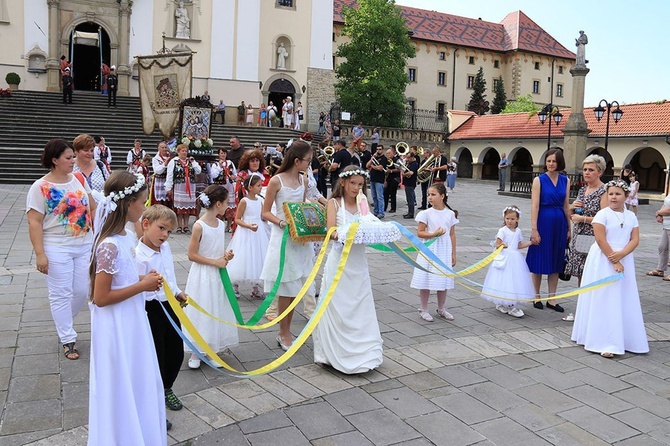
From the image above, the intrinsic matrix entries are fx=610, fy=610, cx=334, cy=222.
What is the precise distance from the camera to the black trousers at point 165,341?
163 inches

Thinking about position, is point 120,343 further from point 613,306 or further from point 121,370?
point 613,306

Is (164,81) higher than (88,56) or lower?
lower

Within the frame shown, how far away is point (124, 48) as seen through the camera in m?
31.9

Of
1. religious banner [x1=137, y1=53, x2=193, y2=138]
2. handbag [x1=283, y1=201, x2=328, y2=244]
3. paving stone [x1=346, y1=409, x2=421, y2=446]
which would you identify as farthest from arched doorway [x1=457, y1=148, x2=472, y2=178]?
paving stone [x1=346, y1=409, x2=421, y2=446]

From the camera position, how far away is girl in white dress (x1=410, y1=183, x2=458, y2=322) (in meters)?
6.77

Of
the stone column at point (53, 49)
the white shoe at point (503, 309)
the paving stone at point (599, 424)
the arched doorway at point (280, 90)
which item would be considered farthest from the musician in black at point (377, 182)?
the arched doorway at point (280, 90)

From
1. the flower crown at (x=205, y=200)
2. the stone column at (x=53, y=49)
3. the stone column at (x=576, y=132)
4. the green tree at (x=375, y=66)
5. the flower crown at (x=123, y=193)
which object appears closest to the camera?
the flower crown at (x=123, y=193)

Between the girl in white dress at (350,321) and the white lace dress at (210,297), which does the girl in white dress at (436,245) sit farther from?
the white lace dress at (210,297)

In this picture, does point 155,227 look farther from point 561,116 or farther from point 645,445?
point 561,116

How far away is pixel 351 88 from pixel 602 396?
4362cm

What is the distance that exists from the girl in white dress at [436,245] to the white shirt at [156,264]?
10.5 ft

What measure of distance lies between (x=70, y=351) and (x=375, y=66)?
1712 inches

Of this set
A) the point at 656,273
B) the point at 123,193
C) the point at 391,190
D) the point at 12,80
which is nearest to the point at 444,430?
the point at 123,193

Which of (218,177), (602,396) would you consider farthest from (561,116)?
(602,396)
